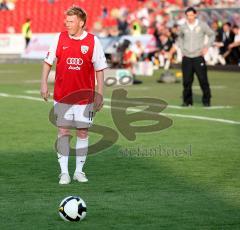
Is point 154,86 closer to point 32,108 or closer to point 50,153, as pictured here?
point 32,108

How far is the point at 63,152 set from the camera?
10688mm

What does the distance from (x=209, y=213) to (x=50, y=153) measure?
489cm

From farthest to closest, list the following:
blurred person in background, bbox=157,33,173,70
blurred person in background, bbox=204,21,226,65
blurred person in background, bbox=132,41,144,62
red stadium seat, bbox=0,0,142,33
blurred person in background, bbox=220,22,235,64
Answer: red stadium seat, bbox=0,0,142,33 → blurred person in background, bbox=157,33,173,70 → blurred person in background, bbox=132,41,144,62 → blurred person in background, bbox=204,21,226,65 → blurred person in background, bbox=220,22,235,64

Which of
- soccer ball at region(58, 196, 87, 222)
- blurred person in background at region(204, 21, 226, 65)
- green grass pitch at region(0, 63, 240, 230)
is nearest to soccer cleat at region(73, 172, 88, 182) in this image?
green grass pitch at region(0, 63, 240, 230)

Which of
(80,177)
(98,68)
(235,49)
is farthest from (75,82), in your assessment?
(235,49)

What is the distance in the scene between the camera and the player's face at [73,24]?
33.8ft

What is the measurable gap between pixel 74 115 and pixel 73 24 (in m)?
1.10

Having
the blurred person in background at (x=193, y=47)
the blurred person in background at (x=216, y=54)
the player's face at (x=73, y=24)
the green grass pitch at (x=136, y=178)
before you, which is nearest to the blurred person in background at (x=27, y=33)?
the blurred person in background at (x=216, y=54)

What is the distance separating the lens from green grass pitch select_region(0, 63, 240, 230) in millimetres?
8445

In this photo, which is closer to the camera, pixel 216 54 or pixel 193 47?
pixel 193 47

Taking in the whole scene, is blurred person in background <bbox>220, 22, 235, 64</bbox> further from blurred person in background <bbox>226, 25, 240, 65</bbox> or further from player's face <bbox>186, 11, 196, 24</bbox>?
player's face <bbox>186, 11, 196, 24</bbox>

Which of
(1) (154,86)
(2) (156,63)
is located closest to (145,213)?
(1) (154,86)

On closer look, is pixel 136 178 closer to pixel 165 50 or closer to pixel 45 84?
pixel 45 84

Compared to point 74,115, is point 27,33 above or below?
below
